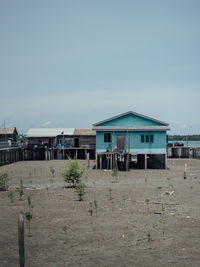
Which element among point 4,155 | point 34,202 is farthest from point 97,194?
point 4,155

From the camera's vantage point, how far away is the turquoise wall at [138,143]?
1641 inches

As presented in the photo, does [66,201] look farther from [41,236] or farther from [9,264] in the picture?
[9,264]

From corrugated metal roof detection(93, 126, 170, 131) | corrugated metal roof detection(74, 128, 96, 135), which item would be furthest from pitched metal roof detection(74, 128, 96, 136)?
corrugated metal roof detection(93, 126, 170, 131)

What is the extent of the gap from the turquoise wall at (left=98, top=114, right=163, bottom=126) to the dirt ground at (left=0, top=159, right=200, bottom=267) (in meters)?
19.9

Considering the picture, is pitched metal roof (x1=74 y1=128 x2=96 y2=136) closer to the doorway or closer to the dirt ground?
the doorway

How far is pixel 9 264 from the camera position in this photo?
10.2 meters

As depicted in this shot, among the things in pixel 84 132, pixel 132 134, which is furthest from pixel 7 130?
pixel 132 134

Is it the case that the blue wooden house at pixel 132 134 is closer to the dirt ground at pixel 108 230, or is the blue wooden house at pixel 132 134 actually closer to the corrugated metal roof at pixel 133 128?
the corrugated metal roof at pixel 133 128

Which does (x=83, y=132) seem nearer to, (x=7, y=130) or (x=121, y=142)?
(x=7, y=130)

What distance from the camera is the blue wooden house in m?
41.7

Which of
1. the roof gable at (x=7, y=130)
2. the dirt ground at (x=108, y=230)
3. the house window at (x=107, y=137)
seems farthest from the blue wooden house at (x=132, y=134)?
the roof gable at (x=7, y=130)

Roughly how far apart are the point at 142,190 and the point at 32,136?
39.6 metres

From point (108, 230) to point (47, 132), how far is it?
51.1 m

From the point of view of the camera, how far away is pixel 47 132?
63.8 meters
